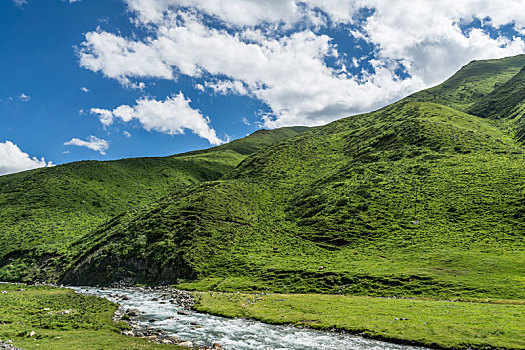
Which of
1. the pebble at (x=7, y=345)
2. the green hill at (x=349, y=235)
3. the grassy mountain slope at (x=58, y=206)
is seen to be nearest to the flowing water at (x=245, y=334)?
the pebble at (x=7, y=345)

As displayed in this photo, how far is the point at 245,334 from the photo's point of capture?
34906mm

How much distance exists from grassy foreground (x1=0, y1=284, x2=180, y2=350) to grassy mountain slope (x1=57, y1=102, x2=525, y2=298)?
1081 inches

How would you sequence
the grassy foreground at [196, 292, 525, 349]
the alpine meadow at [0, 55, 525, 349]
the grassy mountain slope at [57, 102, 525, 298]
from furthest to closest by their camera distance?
the grassy mountain slope at [57, 102, 525, 298]
the alpine meadow at [0, 55, 525, 349]
the grassy foreground at [196, 292, 525, 349]

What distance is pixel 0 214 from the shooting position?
14888 centimetres

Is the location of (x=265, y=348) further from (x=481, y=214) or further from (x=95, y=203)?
(x=95, y=203)

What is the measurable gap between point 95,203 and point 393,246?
155911mm

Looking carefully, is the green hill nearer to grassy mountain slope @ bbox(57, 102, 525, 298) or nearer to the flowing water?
grassy mountain slope @ bbox(57, 102, 525, 298)

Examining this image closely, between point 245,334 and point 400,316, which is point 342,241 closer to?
point 400,316

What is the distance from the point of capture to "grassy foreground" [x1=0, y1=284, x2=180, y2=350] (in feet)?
88.3

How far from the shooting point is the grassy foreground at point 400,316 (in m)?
30.7

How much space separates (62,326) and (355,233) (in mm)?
73479

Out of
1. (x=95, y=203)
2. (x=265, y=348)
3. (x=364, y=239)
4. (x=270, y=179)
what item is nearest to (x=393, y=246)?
(x=364, y=239)

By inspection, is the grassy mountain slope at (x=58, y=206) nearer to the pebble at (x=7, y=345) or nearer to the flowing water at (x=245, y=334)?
the flowing water at (x=245, y=334)

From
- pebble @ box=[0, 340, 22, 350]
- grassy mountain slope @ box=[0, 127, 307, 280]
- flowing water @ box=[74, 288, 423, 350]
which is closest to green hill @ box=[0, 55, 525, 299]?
grassy mountain slope @ box=[0, 127, 307, 280]
